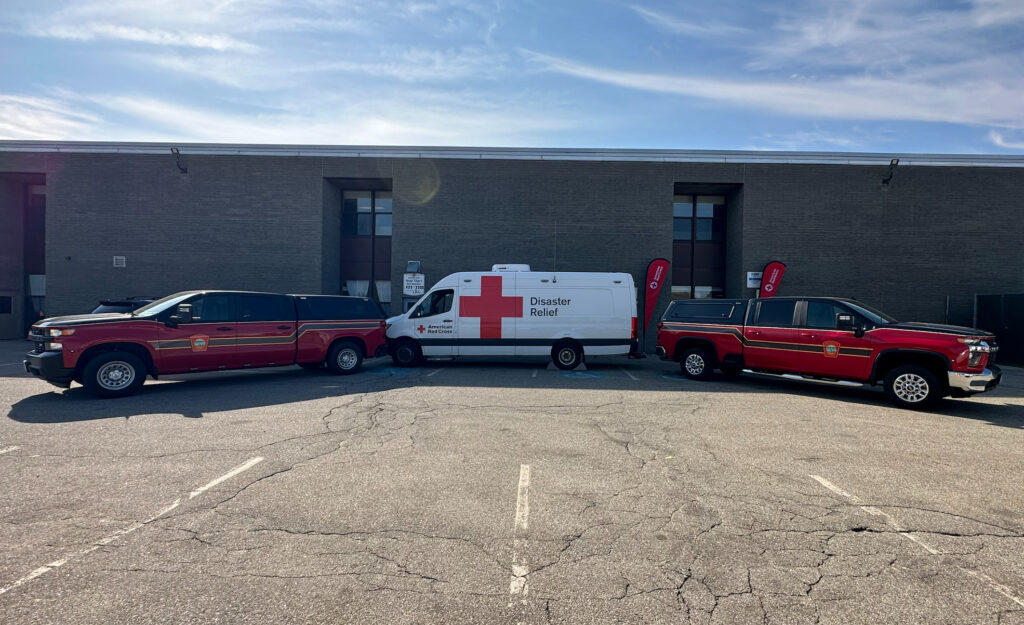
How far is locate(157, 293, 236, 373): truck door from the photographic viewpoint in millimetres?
9500

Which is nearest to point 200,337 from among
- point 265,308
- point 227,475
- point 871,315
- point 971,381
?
point 265,308

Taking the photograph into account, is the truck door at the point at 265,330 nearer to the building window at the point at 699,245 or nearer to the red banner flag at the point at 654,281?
the red banner flag at the point at 654,281

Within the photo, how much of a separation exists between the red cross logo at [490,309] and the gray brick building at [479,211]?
6.21 metres

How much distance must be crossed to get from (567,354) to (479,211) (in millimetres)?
Answer: 8290

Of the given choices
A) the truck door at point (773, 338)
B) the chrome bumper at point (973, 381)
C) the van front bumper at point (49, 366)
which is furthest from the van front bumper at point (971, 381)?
the van front bumper at point (49, 366)

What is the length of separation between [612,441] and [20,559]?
536cm

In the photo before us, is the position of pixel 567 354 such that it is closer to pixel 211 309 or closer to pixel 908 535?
pixel 211 309

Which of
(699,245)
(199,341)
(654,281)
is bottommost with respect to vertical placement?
(199,341)

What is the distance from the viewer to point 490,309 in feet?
44.9

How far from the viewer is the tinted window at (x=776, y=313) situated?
10.6m

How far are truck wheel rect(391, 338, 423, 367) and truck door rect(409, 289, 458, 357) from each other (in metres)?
0.20

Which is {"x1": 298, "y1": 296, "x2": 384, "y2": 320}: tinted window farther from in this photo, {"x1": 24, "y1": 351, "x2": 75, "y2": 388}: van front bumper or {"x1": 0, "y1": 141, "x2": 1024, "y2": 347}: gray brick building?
{"x1": 0, "y1": 141, "x2": 1024, "y2": 347}: gray brick building

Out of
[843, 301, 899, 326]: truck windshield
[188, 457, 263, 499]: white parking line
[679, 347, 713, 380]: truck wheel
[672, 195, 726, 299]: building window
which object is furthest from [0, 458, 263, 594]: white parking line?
[672, 195, 726, 299]: building window

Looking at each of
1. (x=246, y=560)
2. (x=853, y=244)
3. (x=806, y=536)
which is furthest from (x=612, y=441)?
(x=853, y=244)
